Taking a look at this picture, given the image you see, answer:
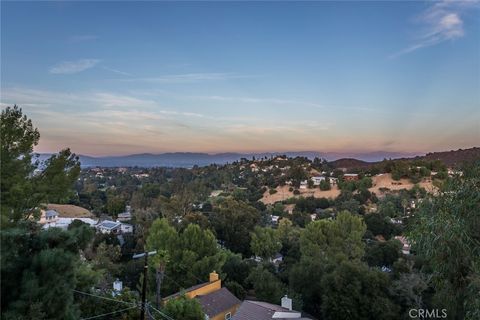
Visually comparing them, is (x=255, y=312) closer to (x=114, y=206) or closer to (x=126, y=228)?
(x=126, y=228)

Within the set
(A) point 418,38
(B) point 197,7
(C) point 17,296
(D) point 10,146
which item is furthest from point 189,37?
(C) point 17,296

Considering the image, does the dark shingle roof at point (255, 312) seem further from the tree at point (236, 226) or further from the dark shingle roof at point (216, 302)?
the tree at point (236, 226)

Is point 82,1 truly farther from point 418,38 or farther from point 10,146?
point 418,38

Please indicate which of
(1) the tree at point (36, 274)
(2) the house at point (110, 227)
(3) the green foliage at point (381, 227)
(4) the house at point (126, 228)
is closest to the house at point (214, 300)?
(1) the tree at point (36, 274)

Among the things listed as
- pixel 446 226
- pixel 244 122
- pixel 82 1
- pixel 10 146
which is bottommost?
pixel 446 226

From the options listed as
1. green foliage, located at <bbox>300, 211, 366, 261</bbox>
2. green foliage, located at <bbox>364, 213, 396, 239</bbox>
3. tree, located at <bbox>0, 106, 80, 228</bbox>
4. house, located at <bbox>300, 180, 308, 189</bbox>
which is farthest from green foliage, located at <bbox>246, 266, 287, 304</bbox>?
house, located at <bbox>300, 180, 308, 189</bbox>

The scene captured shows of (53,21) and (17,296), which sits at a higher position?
(53,21)

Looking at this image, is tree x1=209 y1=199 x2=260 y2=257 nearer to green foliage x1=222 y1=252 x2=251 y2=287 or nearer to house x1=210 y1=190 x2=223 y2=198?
green foliage x1=222 y1=252 x2=251 y2=287

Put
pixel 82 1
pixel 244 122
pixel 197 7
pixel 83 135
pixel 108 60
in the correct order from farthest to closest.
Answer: pixel 244 122
pixel 83 135
pixel 108 60
pixel 197 7
pixel 82 1
